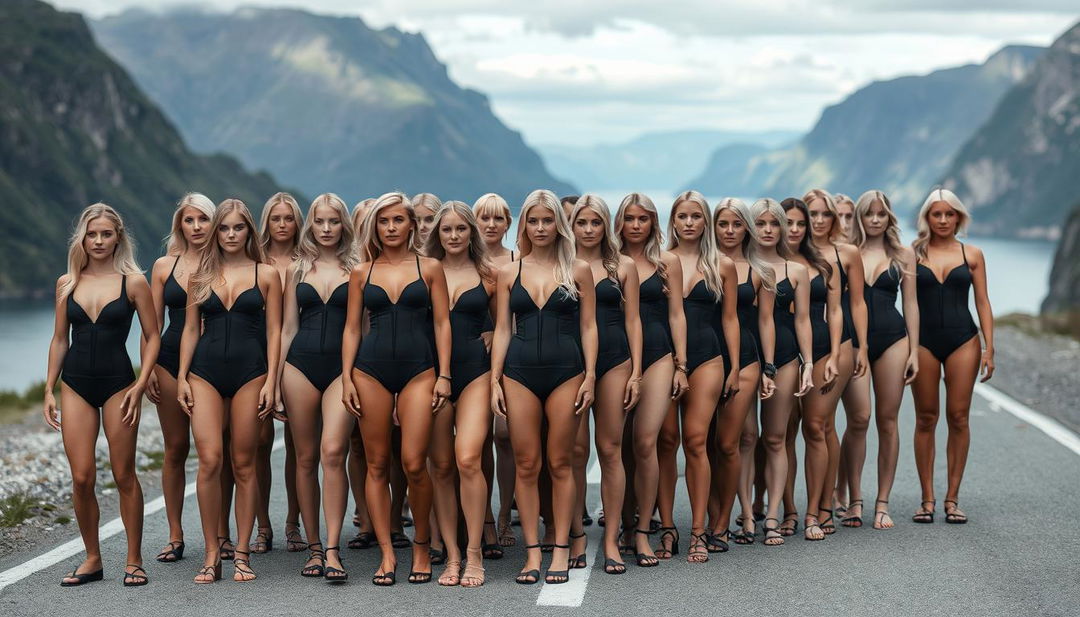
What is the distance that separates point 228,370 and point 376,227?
117 cm

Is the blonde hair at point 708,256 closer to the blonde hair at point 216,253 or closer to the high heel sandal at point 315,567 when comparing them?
the blonde hair at point 216,253

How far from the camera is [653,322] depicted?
760 cm

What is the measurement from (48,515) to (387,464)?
3318mm

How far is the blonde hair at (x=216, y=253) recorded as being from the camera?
730cm

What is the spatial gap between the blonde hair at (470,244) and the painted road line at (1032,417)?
688cm

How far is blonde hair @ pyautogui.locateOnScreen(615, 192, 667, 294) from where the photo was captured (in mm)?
7598

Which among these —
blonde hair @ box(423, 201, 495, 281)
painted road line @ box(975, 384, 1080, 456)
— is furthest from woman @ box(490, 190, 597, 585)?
painted road line @ box(975, 384, 1080, 456)

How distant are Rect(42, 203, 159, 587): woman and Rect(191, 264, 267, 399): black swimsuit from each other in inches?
11.1

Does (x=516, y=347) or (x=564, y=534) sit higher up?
(x=516, y=347)

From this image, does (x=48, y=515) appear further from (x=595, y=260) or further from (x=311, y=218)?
(x=595, y=260)

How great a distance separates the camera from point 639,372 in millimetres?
7359

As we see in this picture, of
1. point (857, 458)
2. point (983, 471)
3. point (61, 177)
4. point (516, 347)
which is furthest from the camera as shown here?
point (61, 177)

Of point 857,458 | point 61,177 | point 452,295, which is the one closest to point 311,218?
point 452,295

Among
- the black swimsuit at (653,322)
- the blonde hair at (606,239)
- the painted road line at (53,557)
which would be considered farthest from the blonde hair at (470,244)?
the painted road line at (53,557)
